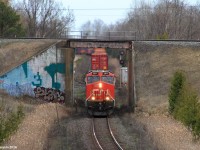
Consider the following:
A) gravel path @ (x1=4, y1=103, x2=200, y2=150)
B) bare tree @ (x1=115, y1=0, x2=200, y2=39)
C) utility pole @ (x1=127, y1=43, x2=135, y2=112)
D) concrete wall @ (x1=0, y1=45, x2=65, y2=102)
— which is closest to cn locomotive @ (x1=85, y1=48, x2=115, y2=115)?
gravel path @ (x1=4, y1=103, x2=200, y2=150)

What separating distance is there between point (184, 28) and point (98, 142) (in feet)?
154

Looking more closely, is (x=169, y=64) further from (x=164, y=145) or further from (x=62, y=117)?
(x=164, y=145)

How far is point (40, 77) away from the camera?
38969 millimetres

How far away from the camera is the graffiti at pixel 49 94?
3853cm

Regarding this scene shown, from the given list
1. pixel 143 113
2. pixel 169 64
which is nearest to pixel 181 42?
pixel 169 64

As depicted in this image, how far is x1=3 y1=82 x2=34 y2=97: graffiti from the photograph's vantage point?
3781 cm

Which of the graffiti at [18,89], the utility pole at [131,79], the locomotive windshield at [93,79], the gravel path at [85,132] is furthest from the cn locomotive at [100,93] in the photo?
the graffiti at [18,89]

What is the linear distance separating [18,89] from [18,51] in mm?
3585

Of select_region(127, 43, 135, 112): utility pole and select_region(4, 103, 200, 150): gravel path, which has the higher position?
select_region(127, 43, 135, 112): utility pole

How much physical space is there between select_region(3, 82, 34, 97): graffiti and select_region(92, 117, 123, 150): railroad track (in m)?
6.78

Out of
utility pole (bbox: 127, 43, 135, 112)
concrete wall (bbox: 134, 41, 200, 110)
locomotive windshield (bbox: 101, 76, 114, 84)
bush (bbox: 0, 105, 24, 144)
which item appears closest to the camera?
bush (bbox: 0, 105, 24, 144)

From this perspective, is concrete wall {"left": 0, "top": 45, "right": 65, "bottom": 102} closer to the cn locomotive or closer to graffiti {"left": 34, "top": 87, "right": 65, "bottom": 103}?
graffiti {"left": 34, "top": 87, "right": 65, "bottom": 103}

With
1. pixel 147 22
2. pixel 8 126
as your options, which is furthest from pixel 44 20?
pixel 8 126

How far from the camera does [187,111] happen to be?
21906mm
